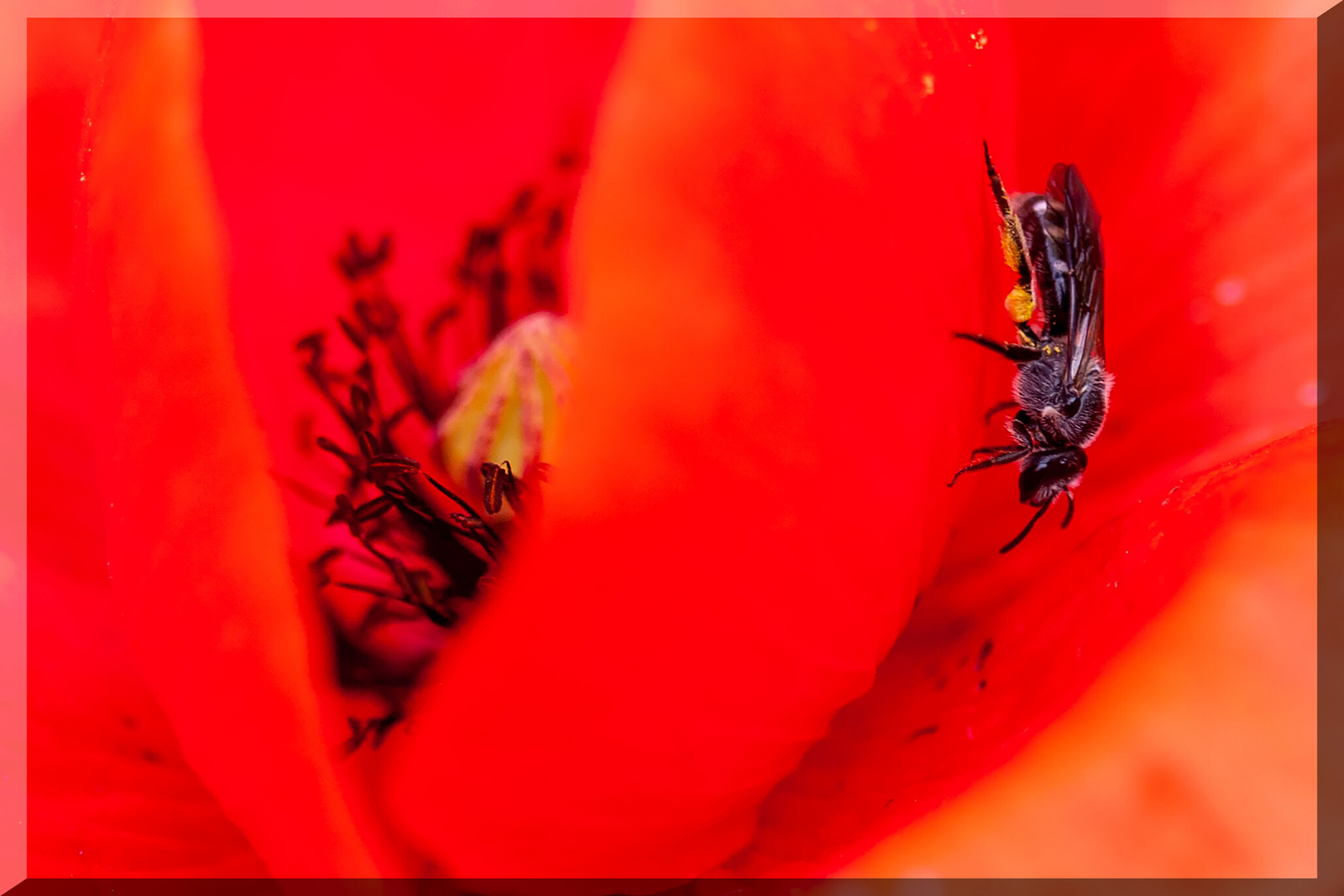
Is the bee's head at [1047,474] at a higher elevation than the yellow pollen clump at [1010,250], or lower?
lower

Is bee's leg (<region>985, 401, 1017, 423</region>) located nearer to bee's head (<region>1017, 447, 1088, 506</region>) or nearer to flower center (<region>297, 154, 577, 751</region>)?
bee's head (<region>1017, 447, 1088, 506</region>)

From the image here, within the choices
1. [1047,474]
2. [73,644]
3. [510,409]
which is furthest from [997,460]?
[73,644]

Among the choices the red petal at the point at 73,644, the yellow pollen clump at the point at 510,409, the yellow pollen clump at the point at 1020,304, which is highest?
the yellow pollen clump at the point at 1020,304

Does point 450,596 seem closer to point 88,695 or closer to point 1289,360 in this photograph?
point 88,695

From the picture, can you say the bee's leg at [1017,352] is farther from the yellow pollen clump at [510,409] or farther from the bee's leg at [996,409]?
the yellow pollen clump at [510,409]

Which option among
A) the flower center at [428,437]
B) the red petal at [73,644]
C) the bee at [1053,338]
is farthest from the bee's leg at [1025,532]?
the red petal at [73,644]

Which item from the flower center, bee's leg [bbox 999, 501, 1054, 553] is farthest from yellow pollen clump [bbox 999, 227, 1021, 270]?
the flower center
